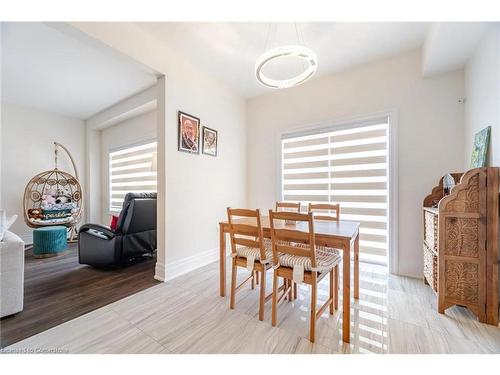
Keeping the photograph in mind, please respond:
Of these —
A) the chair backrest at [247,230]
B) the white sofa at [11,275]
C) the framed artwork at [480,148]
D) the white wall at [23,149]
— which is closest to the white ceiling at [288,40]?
the framed artwork at [480,148]

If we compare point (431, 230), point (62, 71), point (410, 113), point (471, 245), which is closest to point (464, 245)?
point (471, 245)

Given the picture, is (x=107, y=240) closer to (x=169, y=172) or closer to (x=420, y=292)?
(x=169, y=172)

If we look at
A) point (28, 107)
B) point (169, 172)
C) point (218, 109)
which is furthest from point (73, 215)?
point (218, 109)

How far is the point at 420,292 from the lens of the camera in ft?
6.81

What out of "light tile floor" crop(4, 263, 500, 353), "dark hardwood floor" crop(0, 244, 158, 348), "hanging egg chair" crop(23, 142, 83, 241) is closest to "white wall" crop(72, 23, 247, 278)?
"dark hardwood floor" crop(0, 244, 158, 348)

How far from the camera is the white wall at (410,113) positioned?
2.29 metres

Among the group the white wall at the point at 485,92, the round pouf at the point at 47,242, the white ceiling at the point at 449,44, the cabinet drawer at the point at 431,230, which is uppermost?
the white ceiling at the point at 449,44

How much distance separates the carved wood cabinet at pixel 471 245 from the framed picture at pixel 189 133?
2.68m

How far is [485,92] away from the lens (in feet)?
5.96

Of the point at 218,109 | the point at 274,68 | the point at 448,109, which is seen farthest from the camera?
the point at 218,109

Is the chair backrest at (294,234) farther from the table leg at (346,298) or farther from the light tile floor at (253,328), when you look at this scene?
the light tile floor at (253,328)

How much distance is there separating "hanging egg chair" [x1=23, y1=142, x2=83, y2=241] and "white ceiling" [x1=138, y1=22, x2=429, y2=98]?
3874mm

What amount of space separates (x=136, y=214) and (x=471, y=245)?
3.40 metres

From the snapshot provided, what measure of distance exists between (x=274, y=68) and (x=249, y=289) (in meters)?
2.84
